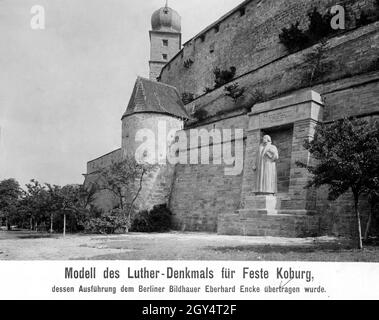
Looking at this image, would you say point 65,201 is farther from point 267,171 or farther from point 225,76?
point 225,76

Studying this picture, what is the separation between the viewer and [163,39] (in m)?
49.9

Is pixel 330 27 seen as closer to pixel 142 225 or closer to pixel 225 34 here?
pixel 225 34

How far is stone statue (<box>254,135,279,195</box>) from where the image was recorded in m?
13.8

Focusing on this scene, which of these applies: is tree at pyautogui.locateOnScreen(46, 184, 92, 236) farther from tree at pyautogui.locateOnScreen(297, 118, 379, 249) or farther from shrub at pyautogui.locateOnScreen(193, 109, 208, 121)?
tree at pyautogui.locateOnScreen(297, 118, 379, 249)

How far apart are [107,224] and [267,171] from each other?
8.62 meters

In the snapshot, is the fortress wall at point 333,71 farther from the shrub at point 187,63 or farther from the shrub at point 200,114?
the shrub at point 187,63

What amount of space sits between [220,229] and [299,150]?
4.16m

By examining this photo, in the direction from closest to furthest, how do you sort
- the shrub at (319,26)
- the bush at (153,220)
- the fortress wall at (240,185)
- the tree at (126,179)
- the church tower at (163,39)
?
the fortress wall at (240,185) → the tree at (126,179) → the bush at (153,220) → the shrub at (319,26) → the church tower at (163,39)

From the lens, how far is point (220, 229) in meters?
14.6

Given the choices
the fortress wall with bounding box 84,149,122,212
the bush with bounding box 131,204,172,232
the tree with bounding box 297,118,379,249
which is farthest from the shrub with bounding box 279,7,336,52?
the tree with bounding box 297,118,379,249

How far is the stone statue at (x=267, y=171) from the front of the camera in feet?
45.3

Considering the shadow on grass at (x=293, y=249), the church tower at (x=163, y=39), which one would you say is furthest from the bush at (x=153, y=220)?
the church tower at (x=163, y=39)

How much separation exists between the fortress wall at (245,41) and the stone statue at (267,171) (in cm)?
1104
